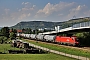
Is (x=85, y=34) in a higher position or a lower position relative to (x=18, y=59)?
higher

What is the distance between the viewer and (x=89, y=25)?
63906 millimetres

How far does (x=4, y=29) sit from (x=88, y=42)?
113 meters

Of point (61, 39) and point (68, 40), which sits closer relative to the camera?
point (68, 40)

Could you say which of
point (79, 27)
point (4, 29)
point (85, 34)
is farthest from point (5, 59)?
point (4, 29)

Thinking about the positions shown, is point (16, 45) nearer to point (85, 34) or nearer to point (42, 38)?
point (42, 38)

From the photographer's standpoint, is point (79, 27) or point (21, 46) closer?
point (79, 27)

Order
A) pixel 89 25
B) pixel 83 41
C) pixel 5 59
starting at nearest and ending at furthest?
pixel 5 59 → pixel 89 25 → pixel 83 41

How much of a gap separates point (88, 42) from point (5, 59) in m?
47.8

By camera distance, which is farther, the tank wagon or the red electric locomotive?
the tank wagon

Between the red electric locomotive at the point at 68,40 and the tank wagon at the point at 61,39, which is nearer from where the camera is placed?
the red electric locomotive at the point at 68,40

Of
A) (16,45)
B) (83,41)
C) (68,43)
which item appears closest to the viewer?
(68,43)

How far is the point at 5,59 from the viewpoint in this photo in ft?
124

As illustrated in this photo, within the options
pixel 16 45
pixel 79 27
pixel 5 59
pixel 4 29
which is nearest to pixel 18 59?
pixel 5 59

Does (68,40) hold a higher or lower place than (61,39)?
lower
